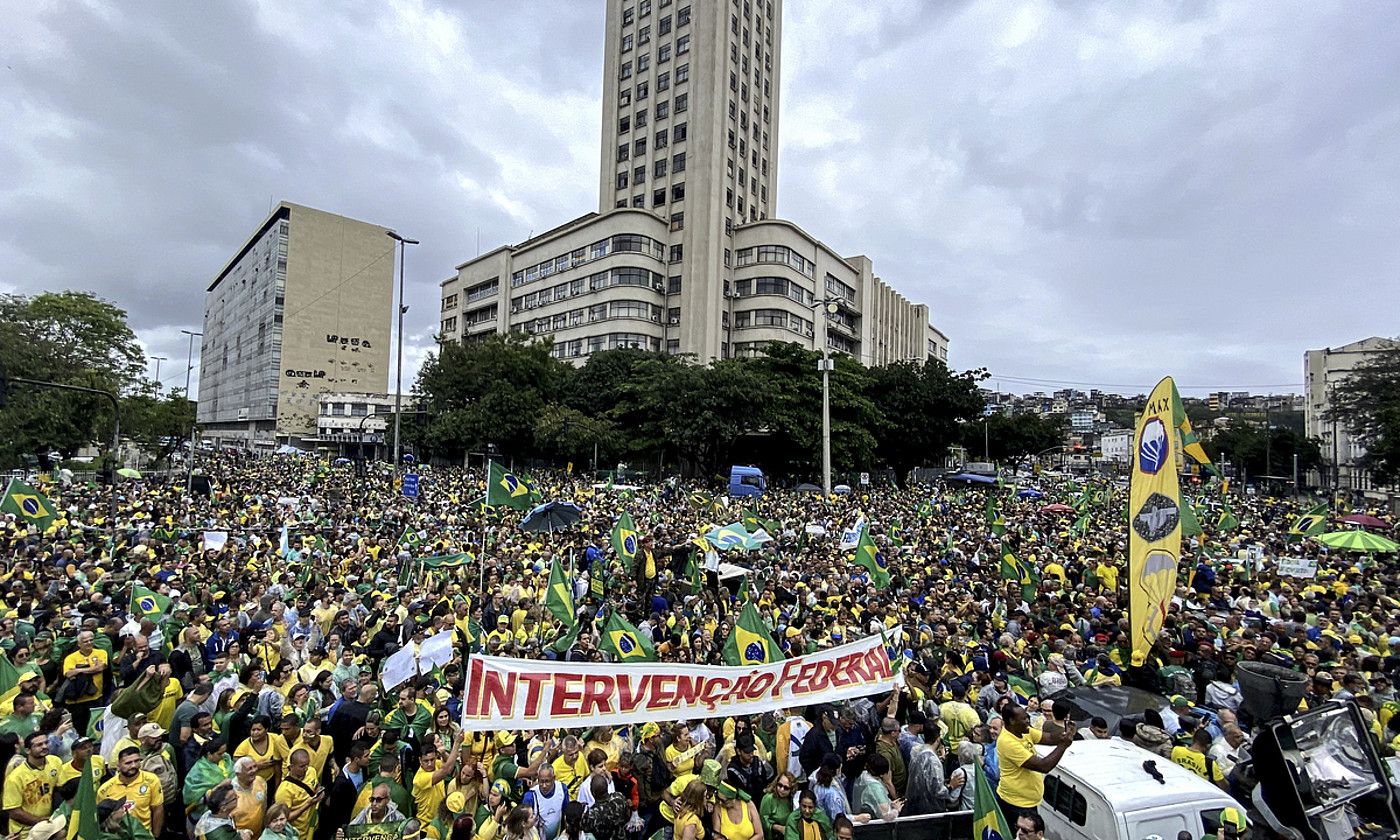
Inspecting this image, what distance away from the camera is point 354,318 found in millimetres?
100250

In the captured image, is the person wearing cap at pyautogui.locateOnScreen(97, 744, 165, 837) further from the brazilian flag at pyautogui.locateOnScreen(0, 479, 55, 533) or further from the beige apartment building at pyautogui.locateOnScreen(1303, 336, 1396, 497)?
the beige apartment building at pyautogui.locateOnScreen(1303, 336, 1396, 497)

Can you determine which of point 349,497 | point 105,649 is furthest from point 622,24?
point 105,649

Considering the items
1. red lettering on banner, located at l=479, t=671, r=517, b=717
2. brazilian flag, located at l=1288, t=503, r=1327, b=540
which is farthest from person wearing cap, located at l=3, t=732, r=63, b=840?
brazilian flag, located at l=1288, t=503, r=1327, b=540

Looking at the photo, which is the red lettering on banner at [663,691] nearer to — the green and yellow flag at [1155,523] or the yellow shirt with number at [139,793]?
the yellow shirt with number at [139,793]

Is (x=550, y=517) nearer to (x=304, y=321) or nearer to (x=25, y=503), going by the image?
(x=25, y=503)

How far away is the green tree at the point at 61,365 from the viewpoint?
108ft

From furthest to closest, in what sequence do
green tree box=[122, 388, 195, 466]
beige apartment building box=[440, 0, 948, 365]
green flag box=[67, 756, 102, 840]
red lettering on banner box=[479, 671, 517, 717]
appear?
beige apartment building box=[440, 0, 948, 365] < green tree box=[122, 388, 195, 466] < red lettering on banner box=[479, 671, 517, 717] < green flag box=[67, 756, 102, 840]

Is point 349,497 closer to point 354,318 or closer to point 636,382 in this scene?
point 636,382

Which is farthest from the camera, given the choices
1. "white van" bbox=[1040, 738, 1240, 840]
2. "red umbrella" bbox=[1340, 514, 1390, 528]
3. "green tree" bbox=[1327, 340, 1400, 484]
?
"green tree" bbox=[1327, 340, 1400, 484]

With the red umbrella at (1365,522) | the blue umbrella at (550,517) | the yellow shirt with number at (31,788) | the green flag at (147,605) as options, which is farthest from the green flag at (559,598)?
the red umbrella at (1365,522)

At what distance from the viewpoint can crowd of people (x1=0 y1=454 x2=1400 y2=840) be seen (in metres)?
5.57

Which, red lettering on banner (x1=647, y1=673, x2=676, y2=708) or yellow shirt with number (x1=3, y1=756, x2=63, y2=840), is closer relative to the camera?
yellow shirt with number (x1=3, y1=756, x2=63, y2=840)

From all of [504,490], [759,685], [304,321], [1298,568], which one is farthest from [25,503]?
[304,321]

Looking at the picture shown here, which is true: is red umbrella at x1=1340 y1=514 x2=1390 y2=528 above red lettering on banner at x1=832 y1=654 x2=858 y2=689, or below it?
above
